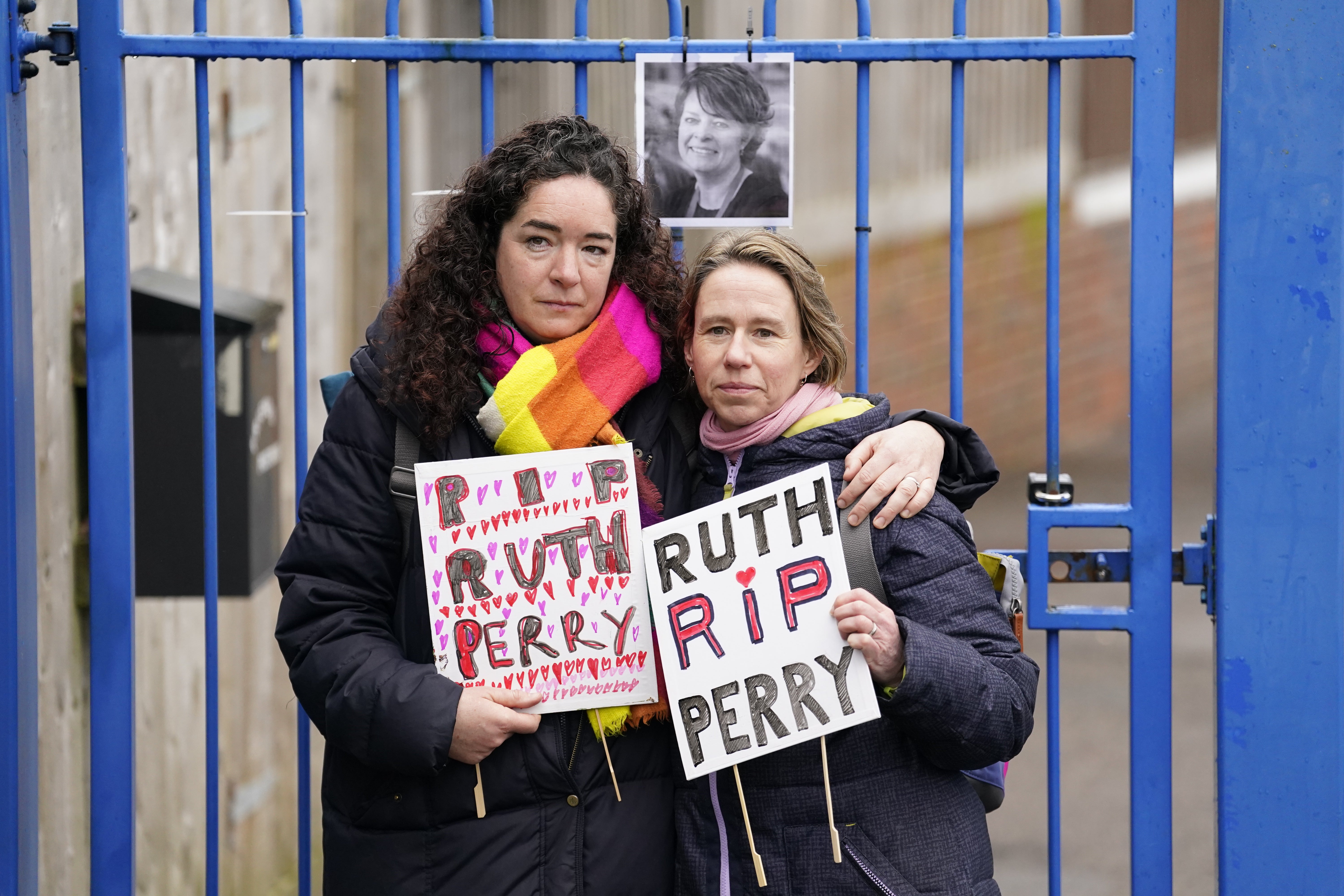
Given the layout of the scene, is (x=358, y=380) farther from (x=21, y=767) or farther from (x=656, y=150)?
(x=21, y=767)

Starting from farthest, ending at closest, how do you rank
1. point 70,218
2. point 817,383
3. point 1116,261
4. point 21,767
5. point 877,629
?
1. point 1116,261
2. point 70,218
3. point 21,767
4. point 817,383
5. point 877,629

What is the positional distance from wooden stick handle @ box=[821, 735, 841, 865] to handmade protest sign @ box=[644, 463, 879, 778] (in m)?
0.03

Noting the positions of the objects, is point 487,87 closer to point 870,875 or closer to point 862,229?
point 862,229

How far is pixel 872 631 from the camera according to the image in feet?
6.75

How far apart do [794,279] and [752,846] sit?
2.96 feet

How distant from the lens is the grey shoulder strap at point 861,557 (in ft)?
7.04

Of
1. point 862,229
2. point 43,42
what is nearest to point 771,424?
point 862,229

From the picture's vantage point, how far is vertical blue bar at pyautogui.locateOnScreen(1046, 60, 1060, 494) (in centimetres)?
265

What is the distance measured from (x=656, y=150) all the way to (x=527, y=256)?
548mm

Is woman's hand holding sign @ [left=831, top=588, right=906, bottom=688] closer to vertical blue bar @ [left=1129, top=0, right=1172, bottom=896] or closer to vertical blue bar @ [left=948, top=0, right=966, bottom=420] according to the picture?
vertical blue bar @ [left=948, top=0, right=966, bottom=420]

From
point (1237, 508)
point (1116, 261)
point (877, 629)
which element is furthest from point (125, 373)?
point (1116, 261)

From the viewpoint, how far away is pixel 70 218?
348 centimetres

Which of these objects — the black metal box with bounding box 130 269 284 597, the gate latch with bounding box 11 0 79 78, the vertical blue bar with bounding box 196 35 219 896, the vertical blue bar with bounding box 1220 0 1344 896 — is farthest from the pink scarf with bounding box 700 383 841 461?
the black metal box with bounding box 130 269 284 597

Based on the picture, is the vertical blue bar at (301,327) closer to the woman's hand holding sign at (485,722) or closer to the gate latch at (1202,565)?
the woman's hand holding sign at (485,722)
